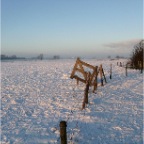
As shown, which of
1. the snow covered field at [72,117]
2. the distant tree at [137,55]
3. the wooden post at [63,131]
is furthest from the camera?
the distant tree at [137,55]

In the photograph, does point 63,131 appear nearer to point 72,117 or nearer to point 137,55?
point 72,117

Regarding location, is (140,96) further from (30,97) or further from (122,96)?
(30,97)

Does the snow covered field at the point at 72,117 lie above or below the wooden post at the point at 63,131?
below

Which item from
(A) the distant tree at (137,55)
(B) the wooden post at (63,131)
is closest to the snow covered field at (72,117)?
(B) the wooden post at (63,131)

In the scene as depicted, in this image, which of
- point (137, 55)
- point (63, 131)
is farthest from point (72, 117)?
point (137, 55)

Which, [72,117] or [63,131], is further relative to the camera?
[72,117]

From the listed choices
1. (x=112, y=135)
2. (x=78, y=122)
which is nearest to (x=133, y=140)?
(x=112, y=135)

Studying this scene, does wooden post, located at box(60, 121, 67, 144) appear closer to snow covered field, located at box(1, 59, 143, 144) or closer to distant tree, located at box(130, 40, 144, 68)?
snow covered field, located at box(1, 59, 143, 144)

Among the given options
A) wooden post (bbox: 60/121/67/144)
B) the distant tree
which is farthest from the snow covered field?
the distant tree

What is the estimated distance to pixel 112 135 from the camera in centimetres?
862

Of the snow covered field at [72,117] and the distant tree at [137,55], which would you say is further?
the distant tree at [137,55]

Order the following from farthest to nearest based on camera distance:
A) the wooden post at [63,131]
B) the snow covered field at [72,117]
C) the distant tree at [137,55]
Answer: the distant tree at [137,55], the snow covered field at [72,117], the wooden post at [63,131]

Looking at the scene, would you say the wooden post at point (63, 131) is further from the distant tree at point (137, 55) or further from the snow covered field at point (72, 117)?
the distant tree at point (137, 55)

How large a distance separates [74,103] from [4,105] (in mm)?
3711
